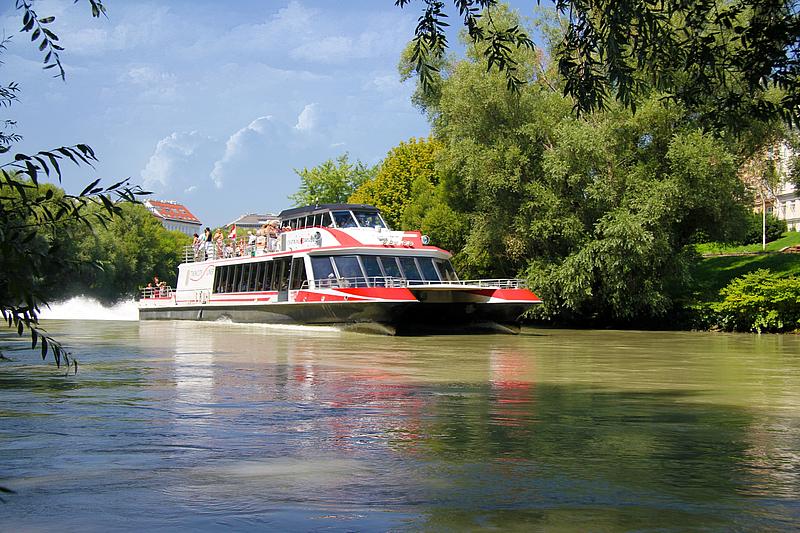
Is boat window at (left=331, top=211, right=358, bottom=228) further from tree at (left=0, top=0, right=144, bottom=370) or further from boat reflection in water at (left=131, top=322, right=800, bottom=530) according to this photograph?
tree at (left=0, top=0, right=144, bottom=370)

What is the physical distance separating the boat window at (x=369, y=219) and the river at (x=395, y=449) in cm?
1837

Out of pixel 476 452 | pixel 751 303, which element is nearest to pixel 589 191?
pixel 751 303

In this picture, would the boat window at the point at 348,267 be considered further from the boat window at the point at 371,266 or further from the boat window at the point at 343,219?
the boat window at the point at 343,219

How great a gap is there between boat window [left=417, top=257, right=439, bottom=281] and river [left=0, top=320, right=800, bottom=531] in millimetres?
16062

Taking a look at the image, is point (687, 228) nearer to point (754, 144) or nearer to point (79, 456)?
point (754, 144)

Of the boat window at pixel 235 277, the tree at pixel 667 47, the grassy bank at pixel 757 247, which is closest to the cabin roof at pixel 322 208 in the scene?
the boat window at pixel 235 277

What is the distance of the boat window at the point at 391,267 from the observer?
2953 centimetres

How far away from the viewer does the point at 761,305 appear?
29.6 m

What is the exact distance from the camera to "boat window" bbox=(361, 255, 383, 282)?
29297mm

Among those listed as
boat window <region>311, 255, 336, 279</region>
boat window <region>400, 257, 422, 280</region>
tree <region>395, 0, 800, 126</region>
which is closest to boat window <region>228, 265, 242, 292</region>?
boat window <region>311, 255, 336, 279</region>

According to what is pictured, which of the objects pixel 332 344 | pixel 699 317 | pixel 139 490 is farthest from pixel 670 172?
pixel 139 490

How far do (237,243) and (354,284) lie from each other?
16.4 meters

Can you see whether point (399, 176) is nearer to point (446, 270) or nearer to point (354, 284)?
point (446, 270)

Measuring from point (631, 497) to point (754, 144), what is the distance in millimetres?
32026
